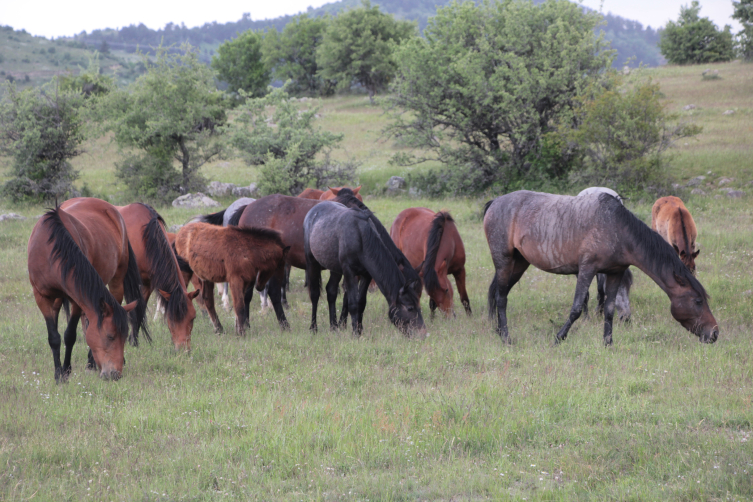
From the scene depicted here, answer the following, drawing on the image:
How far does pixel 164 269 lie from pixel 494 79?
613 inches

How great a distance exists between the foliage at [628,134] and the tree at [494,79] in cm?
211

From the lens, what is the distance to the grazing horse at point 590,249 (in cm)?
704

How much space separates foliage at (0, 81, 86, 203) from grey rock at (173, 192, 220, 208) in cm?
437

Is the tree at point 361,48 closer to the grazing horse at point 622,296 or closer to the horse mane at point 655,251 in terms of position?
the grazing horse at point 622,296

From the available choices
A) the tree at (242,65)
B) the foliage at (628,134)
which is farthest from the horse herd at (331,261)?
the tree at (242,65)

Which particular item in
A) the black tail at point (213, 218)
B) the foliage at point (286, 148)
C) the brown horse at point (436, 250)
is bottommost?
the brown horse at point (436, 250)

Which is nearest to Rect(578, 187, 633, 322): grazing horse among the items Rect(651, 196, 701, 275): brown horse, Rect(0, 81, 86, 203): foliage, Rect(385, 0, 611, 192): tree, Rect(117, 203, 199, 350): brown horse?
Rect(651, 196, 701, 275): brown horse

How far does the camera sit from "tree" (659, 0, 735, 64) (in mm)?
50875

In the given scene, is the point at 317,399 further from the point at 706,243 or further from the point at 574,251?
the point at 706,243

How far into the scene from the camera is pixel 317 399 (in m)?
5.72

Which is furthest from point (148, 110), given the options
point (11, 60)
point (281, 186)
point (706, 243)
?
point (11, 60)

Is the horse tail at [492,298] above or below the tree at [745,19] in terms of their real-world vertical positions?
below

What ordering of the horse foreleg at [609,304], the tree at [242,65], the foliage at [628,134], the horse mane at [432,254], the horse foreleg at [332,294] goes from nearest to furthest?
the horse foreleg at [609,304]
the horse foreleg at [332,294]
the horse mane at [432,254]
the foliage at [628,134]
the tree at [242,65]

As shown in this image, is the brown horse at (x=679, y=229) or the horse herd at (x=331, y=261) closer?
the horse herd at (x=331, y=261)
